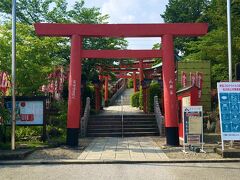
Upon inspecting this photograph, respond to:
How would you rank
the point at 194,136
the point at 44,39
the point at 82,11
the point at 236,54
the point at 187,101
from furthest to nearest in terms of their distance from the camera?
the point at 82,11 → the point at 236,54 → the point at 44,39 → the point at 187,101 → the point at 194,136

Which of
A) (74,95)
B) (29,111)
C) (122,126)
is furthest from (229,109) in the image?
(122,126)

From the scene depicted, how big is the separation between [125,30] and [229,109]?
558cm

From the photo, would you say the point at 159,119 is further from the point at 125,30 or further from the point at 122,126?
the point at 125,30

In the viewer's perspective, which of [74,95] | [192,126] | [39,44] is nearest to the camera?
[192,126]

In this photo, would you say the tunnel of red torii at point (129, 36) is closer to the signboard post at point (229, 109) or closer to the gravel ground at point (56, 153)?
the gravel ground at point (56, 153)

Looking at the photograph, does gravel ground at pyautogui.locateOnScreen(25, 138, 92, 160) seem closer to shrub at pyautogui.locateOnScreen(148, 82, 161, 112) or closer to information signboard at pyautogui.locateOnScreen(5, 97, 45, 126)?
information signboard at pyautogui.locateOnScreen(5, 97, 45, 126)

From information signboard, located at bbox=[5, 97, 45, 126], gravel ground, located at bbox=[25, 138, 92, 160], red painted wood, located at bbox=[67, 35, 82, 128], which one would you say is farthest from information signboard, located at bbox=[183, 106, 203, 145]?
information signboard, located at bbox=[5, 97, 45, 126]

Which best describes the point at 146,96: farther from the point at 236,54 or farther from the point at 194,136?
the point at 194,136

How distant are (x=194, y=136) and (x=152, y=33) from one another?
15.8 ft

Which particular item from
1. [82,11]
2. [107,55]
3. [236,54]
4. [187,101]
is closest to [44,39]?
[82,11]

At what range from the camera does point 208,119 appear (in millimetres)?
25203

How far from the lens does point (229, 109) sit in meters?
14.5

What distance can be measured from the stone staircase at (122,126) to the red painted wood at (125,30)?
758 centimetres

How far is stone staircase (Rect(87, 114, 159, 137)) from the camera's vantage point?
23.5 m
